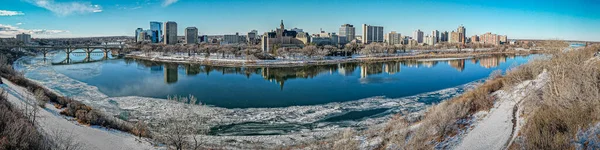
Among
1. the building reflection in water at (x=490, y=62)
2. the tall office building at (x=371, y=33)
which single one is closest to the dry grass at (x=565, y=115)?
the building reflection in water at (x=490, y=62)

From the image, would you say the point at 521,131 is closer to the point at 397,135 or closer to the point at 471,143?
the point at 471,143

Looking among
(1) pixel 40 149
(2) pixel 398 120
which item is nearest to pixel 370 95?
(2) pixel 398 120

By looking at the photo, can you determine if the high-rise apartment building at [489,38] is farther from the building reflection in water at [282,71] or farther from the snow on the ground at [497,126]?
the snow on the ground at [497,126]

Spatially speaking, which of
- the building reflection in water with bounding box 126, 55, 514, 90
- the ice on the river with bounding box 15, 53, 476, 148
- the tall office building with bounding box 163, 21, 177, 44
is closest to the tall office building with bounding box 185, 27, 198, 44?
the tall office building with bounding box 163, 21, 177, 44

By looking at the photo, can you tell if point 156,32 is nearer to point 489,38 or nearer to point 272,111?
point 489,38

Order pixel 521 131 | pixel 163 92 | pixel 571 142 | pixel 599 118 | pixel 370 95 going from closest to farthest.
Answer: pixel 571 142 → pixel 599 118 → pixel 521 131 → pixel 370 95 → pixel 163 92

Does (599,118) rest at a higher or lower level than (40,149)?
higher

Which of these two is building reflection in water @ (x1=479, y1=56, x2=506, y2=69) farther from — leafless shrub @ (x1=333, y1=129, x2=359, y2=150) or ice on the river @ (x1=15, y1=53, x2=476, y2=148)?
leafless shrub @ (x1=333, y1=129, x2=359, y2=150)
